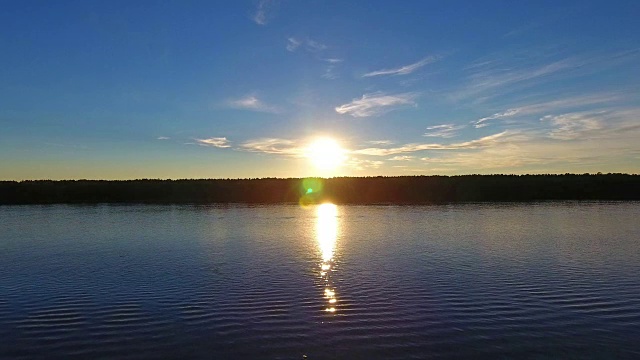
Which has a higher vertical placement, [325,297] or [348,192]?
[348,192]

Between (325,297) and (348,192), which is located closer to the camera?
(325,297)

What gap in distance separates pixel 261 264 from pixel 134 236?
17504mm

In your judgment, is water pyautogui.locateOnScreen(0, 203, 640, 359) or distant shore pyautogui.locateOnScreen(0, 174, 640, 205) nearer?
water pyautogui.locateOnScreen(0, 203, 640, 359)

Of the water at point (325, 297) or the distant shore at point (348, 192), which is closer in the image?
the water at point (325, 297)

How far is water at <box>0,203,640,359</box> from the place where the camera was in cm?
1355

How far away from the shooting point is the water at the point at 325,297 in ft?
44.4

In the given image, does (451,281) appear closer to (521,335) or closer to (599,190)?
(521,335)

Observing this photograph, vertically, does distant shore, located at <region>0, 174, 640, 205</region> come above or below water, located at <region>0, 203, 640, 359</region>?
above

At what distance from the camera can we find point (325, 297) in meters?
19.2

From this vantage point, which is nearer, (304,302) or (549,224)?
(304,302)

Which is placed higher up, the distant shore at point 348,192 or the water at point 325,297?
the distant shore at point 348,192

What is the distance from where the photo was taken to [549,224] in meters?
45.6

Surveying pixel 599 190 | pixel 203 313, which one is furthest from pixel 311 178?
pixel 203 313

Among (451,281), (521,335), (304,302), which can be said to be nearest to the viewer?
(521,335)
